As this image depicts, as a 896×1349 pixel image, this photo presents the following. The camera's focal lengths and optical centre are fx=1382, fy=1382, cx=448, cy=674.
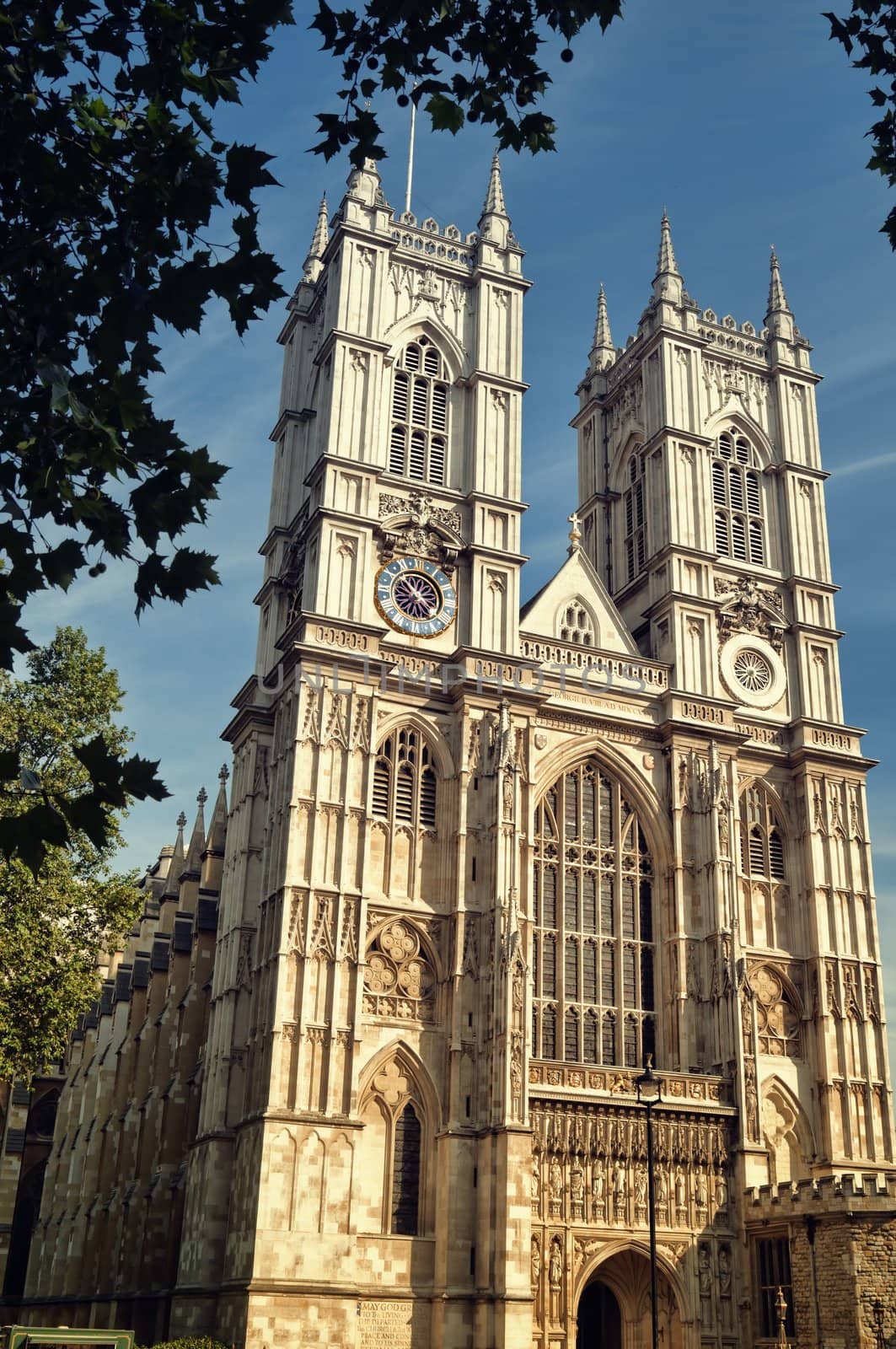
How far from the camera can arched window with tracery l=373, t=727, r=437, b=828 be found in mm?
35875

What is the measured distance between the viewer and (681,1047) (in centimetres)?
3597

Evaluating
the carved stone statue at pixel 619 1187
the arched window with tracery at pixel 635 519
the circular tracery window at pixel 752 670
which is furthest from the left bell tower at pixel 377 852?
the circular tracery window at pixel 752 670

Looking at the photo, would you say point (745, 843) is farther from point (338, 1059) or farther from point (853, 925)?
point (338, 1059)

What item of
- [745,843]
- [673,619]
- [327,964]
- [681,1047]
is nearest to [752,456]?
[673,619]

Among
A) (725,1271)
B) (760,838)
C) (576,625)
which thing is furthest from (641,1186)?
(576,625)

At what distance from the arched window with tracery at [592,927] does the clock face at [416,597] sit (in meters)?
5.65

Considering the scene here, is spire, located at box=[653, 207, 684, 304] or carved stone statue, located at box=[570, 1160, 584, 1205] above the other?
spire, located at box=[653, 207, 684, 304]

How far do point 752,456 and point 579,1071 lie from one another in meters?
21.7

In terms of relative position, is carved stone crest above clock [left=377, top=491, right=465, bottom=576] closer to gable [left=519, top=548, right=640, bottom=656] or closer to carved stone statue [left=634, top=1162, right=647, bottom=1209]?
gable [left=519, top=548, right=640, bottom=656]

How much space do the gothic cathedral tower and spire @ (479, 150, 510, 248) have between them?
0.22 metres

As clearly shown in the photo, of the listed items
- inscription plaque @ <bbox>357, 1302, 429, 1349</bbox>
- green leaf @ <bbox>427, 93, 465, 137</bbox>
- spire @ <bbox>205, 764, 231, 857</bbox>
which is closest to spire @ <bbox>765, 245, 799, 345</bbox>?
spire @ <bbox>205, 764, 231, 857</bbox>

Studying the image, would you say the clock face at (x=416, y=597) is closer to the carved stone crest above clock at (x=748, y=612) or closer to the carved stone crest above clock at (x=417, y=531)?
the carved stone crest above clock at (x=417, y=531)

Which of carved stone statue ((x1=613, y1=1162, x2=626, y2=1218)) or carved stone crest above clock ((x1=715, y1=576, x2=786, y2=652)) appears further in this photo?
carved stone crest above clock ((x1=715, y1=576, x2=786, y2=652))

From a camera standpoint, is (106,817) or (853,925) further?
(853,925)
